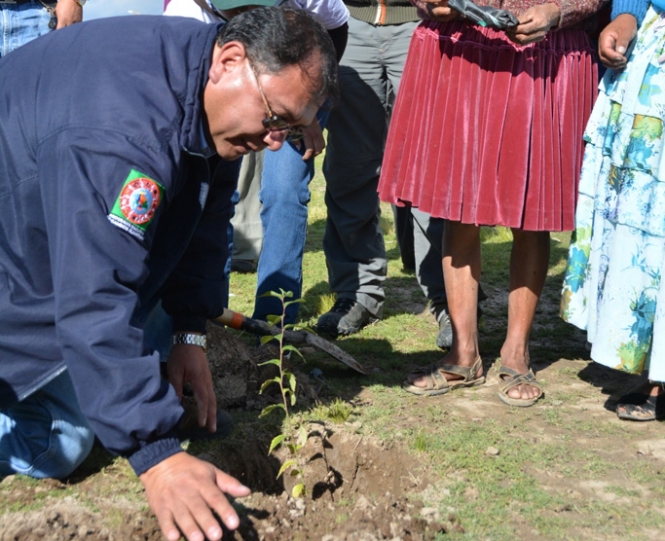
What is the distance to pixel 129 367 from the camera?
7.12 ft

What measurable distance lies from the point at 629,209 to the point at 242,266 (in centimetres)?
307

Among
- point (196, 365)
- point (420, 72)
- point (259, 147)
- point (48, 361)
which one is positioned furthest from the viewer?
point (420, 72)

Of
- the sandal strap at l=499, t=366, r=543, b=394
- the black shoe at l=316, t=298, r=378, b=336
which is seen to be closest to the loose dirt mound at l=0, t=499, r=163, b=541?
the sandal strap at l=499, t=366, r=543, b=394

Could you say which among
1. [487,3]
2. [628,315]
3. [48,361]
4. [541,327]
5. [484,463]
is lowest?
[541,327]

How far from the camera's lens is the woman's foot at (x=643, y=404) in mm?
3574

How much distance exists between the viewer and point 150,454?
7.15ft

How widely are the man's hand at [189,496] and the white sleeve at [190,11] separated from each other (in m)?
2.03

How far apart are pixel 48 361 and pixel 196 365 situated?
21.5 inches

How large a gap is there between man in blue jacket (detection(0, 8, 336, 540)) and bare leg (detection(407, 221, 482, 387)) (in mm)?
1388

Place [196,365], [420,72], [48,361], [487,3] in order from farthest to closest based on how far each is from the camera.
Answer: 1. [420,72]
2. [487,3]
3. [196,365]
4. [48,361]

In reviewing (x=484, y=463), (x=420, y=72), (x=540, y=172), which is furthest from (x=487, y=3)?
(x=484, y=463)

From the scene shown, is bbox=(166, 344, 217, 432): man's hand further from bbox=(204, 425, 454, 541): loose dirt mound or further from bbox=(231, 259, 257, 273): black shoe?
bbox=(231, 259, 257, 273): black shoe

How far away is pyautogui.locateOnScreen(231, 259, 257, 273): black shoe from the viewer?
5949 mm

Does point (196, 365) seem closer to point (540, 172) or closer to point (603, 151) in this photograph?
point (540, 172)
